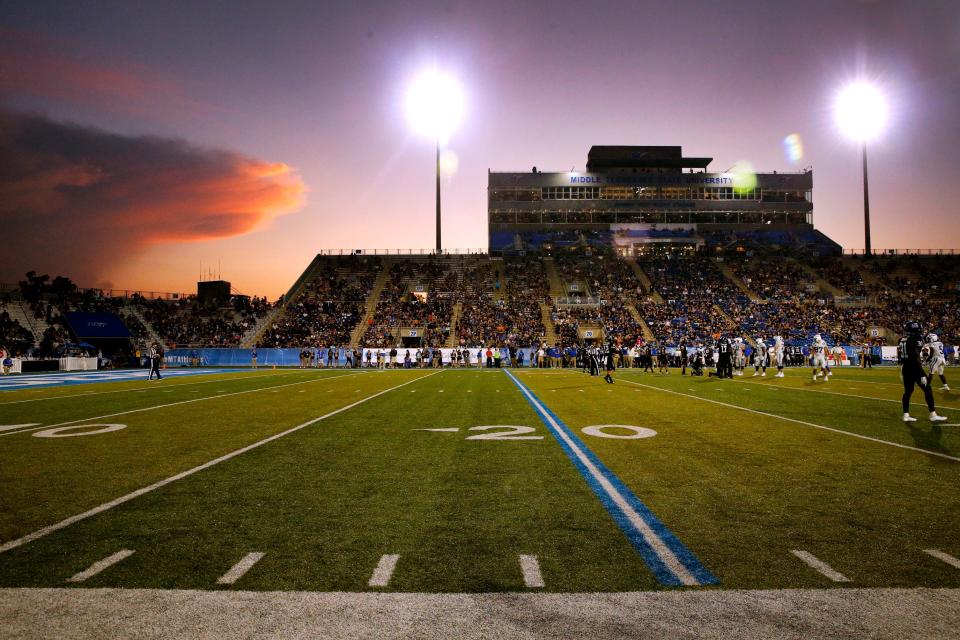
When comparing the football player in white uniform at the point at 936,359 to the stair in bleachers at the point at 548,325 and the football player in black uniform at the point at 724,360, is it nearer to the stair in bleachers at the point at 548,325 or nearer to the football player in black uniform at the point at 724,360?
the football player in black uniform at the point at 724,360

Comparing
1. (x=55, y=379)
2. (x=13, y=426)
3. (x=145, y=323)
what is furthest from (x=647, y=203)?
(x=13, y=426)

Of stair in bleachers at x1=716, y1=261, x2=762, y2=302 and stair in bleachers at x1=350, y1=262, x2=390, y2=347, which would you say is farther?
stair in bleachers at x1=716, y1=261, x2=762, y2=302

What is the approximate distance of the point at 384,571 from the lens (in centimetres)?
395

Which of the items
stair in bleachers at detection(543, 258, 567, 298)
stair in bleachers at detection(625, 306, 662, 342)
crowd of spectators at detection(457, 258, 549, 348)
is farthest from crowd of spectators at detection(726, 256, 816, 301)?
crowd of spectators at detection(457, 258, 549, 348)

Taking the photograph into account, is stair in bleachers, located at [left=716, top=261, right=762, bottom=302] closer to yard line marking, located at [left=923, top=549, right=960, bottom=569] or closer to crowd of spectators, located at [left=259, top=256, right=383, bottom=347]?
crowd of spectators, located at [left=259, top=256, right=383, bottom=347]

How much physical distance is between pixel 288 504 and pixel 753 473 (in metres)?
5.02

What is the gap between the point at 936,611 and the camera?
3.31 metres

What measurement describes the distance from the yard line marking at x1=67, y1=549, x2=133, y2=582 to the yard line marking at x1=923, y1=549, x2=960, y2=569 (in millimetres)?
5593

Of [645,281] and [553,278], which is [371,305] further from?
[645,281]

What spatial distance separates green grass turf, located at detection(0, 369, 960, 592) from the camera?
13.0ft

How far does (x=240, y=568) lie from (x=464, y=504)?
7.01 ft

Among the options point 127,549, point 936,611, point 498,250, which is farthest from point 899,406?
point 498,250

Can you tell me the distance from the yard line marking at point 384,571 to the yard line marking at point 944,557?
12.1ft

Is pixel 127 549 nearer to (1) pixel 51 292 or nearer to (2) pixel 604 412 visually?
(2) pixel 604 412
